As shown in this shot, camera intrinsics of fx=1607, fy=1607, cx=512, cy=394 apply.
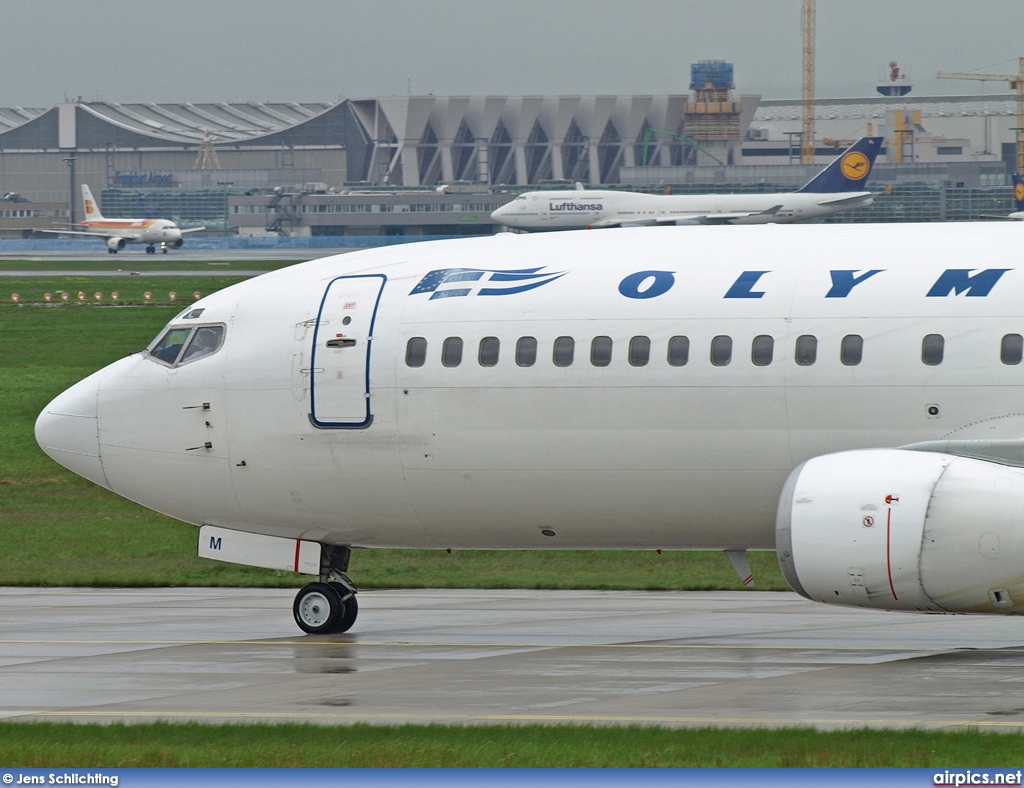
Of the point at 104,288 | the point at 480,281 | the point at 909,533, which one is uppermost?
the point at 480,281

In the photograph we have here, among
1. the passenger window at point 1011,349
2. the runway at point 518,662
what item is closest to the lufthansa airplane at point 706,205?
the runway at point 518,662

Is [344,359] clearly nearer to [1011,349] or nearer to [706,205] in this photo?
[1011,349]

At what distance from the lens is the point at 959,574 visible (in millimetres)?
14453

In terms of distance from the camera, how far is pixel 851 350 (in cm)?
1595

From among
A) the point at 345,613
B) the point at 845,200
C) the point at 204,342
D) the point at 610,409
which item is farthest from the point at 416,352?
the point at 845,200

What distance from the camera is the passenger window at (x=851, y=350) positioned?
52.2ft

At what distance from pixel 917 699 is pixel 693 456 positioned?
3443 millimetres

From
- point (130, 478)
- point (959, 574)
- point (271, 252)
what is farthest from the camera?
point (271, 252)

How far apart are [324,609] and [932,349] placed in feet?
25.9

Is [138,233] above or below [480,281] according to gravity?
above

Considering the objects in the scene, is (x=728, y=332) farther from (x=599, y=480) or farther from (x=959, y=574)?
(x=959, y=574)

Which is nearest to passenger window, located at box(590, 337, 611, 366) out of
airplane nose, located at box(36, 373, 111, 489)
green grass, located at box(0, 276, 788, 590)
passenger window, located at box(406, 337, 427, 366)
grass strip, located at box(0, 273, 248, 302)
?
passenger window, located at box(406, 337, 427, 366)

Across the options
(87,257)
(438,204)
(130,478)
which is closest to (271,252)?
(87,257)

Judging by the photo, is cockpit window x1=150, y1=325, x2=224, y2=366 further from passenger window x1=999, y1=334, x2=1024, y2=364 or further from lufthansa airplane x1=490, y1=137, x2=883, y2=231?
lufthansa airplane x1=490, y1=137, x2=883, y2=231
